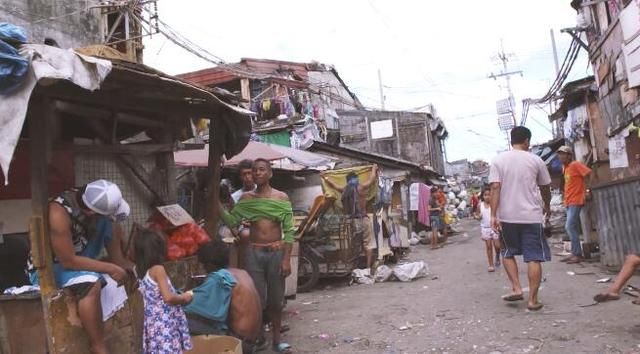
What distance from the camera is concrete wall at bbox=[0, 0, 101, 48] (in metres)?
14.9

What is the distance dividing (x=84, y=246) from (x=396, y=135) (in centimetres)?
3058

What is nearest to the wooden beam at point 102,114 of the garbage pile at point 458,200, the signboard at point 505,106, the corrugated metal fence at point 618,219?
the corrugated metal fence at point 618,219

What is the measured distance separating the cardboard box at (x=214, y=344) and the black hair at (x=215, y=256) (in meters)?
0.56

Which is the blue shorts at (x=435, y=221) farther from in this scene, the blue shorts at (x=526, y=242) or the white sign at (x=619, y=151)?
the blue shorts at (x=526, y=242)

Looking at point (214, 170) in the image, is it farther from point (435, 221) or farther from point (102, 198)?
point (435, 221)

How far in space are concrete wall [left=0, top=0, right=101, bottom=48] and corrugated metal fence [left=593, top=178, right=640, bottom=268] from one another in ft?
45.3

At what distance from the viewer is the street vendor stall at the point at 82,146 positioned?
3096mm

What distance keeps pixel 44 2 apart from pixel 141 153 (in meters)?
→ 12.9

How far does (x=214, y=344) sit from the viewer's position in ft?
13.0

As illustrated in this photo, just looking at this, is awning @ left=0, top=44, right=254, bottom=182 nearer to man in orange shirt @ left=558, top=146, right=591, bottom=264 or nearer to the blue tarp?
the blue tarp

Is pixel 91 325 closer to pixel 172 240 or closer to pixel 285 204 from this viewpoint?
pixel 172 240

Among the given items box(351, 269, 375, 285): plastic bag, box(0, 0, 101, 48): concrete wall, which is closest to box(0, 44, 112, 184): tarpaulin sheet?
box(351, 269, 375, 285): plastic bag

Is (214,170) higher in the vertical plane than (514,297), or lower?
higher

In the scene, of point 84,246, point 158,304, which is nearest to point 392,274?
point 158,304
